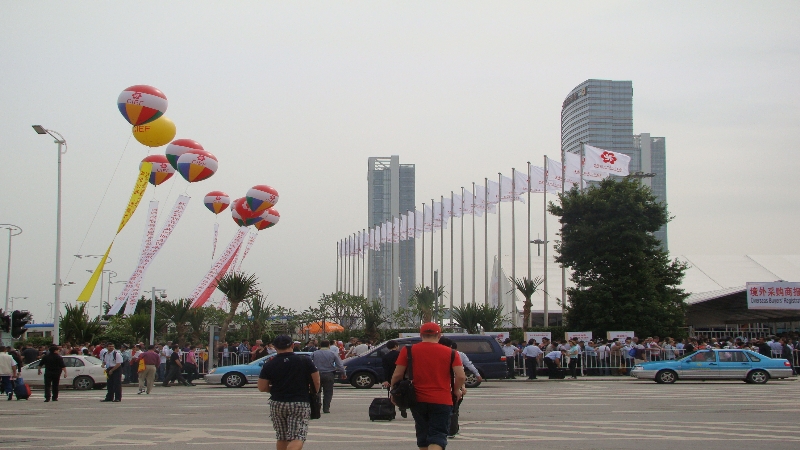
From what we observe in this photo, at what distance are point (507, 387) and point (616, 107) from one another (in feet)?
583

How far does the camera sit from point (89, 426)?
48.5 ft

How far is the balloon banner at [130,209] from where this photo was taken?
40.0 meters

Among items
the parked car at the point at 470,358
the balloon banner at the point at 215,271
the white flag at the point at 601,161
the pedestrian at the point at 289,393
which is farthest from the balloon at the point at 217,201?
the pedestrian at the point at 289,393

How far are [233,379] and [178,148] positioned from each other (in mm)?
17045

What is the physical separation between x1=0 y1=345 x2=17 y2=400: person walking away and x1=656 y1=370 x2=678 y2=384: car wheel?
19765 mm

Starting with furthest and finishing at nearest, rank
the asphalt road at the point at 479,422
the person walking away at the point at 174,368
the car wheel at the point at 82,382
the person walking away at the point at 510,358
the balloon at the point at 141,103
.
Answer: the balloon at the point at 141,103
the person walking away at the point at 510,358
the person walking away at the point at 174,368
the car wheel at the point at 82,382
the asphalt road at the point at 479,422

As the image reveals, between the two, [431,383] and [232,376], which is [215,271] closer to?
[232,376]

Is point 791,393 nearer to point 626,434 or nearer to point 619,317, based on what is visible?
point 626,434

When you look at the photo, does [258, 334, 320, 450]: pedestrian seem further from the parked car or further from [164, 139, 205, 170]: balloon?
[164, 139, 205, 170]: balloon

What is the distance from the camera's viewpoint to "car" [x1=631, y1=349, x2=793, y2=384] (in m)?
28.0

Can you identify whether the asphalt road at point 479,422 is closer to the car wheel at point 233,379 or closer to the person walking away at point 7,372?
the person walking away at point 7,372

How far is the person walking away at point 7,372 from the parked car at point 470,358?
30.2 ft

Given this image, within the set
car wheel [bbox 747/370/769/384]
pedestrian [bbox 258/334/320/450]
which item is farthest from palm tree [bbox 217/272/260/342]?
pedestrian [bbox 258/334/320/450]

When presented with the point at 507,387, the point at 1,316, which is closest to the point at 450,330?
the point at 507,387
